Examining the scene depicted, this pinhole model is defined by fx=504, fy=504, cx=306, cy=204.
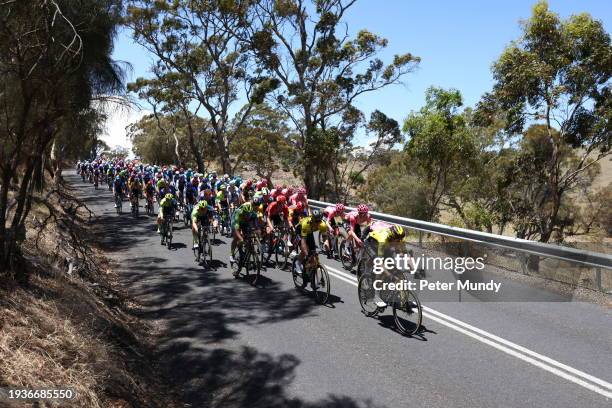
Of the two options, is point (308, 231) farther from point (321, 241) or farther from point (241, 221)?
point (321, 241)

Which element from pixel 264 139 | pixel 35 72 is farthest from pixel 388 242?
pixel 264 139

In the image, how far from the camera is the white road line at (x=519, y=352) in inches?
225

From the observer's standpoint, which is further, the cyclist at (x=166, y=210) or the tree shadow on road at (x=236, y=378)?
the cyclist at (x=166, y=210)

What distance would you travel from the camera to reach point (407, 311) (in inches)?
309

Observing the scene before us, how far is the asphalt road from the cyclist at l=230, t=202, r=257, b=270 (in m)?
1.12

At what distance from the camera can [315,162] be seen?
30.8 meters

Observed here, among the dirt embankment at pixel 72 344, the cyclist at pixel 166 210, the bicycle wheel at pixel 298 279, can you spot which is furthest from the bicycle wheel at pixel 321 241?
the dirt embankment at pixel 72 344

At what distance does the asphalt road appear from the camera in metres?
5.70

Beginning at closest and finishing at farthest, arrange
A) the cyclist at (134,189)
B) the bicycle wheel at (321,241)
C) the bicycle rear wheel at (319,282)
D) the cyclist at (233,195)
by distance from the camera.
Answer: the bicycle rear wheel at (319,282), the bicycle wheel at (321,241), the cyclist at (233,195), the cyclist at (134,189)

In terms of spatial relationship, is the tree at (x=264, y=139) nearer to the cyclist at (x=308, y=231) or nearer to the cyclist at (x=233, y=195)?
the cyclist at (x=233, y=195)

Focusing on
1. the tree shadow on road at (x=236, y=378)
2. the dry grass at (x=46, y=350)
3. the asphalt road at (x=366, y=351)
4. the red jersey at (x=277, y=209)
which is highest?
the red jersey at (x=277, y=209)

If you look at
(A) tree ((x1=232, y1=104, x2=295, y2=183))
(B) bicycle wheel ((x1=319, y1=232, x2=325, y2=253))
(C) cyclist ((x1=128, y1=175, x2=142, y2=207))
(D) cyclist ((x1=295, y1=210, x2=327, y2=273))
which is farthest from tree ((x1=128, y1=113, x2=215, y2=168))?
(D) cyclist ((x1=295, y1=210, x2=327, y2=273))

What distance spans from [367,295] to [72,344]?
4725 mm

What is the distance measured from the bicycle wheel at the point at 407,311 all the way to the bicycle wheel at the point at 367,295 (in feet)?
1.63
